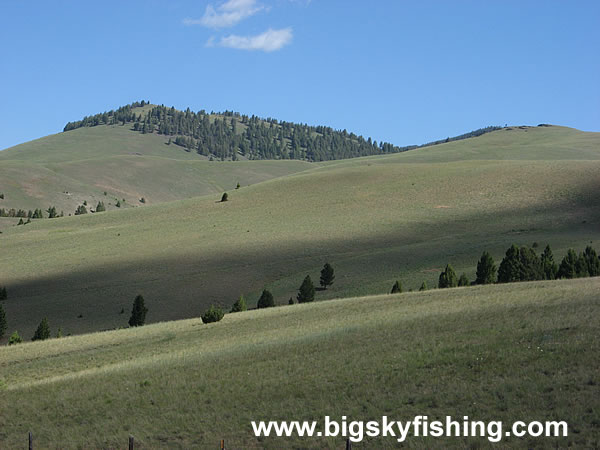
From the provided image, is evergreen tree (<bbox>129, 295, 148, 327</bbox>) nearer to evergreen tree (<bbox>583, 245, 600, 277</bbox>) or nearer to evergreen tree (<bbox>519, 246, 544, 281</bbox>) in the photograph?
evergreen tree (<bbox>519, 246, 544, 281</bbox>)

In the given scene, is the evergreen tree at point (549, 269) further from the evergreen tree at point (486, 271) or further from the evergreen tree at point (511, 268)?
the evergreen tree at point (486, 271)

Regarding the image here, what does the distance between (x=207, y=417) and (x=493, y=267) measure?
32.8m

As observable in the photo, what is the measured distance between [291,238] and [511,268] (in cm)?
3505

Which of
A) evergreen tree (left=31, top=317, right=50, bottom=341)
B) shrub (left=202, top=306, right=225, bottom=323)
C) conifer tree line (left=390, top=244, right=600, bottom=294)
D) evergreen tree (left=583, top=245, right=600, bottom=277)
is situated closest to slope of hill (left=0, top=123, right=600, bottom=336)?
evergreen tree (left=31, top=317, right=50, bottom=341)

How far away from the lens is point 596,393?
16641mm

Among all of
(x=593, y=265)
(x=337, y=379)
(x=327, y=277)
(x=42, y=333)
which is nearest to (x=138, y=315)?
(x=42, y=333)

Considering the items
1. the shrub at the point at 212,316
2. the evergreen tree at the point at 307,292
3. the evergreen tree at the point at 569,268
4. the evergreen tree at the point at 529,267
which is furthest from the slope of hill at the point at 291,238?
the shrub at the point at 212,316

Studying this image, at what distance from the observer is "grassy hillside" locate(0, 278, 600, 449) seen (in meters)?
17.3

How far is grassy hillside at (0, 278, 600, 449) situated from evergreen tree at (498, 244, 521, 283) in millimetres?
12317

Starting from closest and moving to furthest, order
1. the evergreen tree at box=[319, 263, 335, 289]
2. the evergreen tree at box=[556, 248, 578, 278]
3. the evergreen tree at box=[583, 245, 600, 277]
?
the evergreen tree at box=[556, 248, 578, 278] → the evergreen tree at box=[583, 245, 600, 277] → the evergreen tree at box=[319, 263, 335, 289]

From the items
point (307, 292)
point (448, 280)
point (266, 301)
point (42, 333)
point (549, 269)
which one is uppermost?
point (549, 269)

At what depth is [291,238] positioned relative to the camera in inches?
3063

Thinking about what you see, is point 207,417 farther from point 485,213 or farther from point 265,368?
point 485,213

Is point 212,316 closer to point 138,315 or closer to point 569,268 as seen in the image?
point 138,315
